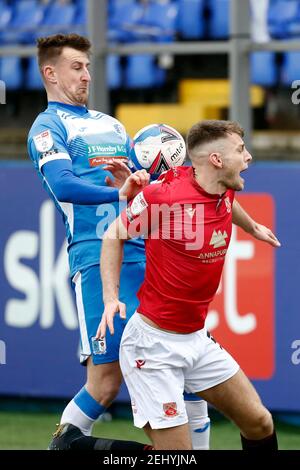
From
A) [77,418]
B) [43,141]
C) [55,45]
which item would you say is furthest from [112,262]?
[55,45]

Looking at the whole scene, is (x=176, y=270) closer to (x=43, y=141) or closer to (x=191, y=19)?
(x=43, y=141)

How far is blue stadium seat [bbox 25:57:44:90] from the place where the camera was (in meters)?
11.1

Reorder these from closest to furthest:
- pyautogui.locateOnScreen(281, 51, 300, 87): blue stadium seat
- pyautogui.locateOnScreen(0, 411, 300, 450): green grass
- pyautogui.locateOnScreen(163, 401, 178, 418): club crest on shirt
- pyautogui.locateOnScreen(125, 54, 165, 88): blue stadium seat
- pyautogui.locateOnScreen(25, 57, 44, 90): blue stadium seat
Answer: pyautogui.locateOnScreen(163, 401, 178, 418): club crest on shirt
pyautogui.locateOnScreen(0, 411, 300, 450): green grass
pyautogui.locateOnScreen(281, 51, 300, 87): blue stadium seat
pyautogui.locateOnScreen(125, 54, 165, 88): blue stadium seat
pyautogui.locateOnScreen(25, 57, 44, 90): blue stadium seat

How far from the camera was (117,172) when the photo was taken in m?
4.93

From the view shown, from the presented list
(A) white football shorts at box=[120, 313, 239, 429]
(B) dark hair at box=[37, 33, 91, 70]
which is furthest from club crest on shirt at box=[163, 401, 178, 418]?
(B) dark hair at box=[37, 33, 91, 70]

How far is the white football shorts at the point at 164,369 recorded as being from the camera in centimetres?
A: 451

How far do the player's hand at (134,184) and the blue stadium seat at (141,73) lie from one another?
20.0 ft

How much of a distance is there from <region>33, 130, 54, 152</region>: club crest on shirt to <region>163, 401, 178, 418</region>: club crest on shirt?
48.4 inches

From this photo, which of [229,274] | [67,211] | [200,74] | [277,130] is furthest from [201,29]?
[67,211]

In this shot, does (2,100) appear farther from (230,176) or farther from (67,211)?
(230,176)

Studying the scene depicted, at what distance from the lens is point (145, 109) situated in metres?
9.30

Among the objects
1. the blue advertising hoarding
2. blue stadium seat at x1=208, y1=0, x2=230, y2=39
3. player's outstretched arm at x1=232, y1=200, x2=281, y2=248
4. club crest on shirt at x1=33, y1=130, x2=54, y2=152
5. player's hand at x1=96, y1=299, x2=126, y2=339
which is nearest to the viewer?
player's hand at x1=96, y1=299, x2=126, y2=339

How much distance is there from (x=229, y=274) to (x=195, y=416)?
1988mm

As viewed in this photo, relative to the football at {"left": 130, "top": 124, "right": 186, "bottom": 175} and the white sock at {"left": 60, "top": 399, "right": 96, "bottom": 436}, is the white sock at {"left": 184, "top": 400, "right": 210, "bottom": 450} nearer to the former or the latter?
the white sock at {"left": 60, "top": 399, "right": 96, "bottom": 436}
